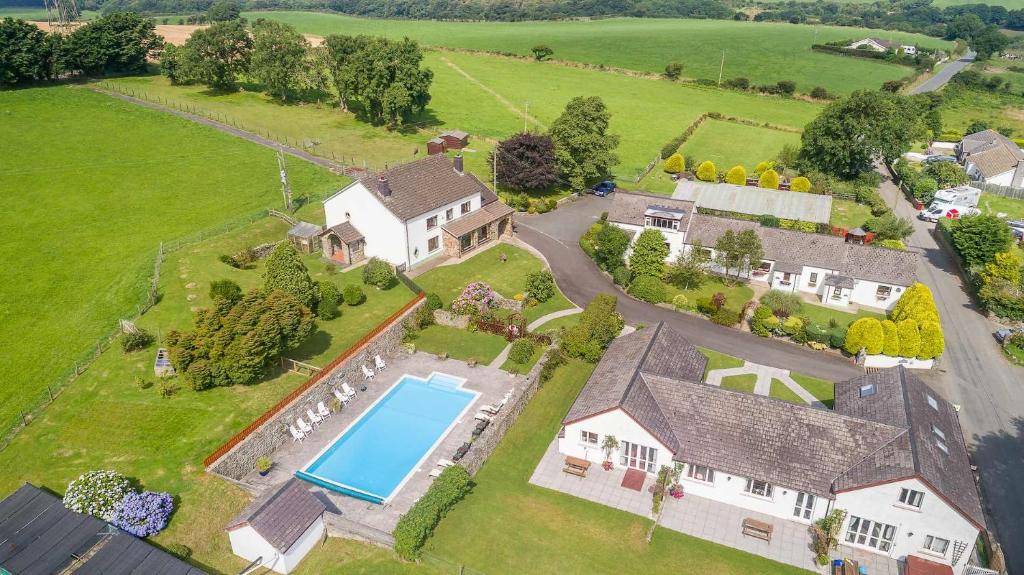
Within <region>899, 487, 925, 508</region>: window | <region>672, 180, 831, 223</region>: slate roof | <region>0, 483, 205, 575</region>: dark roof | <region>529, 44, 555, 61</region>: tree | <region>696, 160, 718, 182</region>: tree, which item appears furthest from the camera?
<region>529, 44, 555, 61</region>: tree

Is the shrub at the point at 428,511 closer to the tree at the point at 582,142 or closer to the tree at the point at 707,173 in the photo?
the tree at the point at 582,142

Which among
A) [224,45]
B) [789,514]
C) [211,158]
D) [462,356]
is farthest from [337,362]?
[224,45]

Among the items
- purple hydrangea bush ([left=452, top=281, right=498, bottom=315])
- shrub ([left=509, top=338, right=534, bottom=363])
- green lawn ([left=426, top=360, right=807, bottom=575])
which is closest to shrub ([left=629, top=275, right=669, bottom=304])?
purple hydrangea bush ([left=452, top=281, right=498, bottom=315])

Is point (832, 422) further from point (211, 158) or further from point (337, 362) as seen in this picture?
point (211, 158)

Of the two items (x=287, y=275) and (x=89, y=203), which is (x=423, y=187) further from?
(x=89, y=203)

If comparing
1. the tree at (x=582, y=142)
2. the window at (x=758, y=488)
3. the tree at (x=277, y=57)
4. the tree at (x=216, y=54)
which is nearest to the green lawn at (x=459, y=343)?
the window at (x=758, y=488)

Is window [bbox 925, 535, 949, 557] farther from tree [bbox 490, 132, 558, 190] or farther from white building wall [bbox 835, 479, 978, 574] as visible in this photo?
tree [bbox 490, 132, 558, 190]
